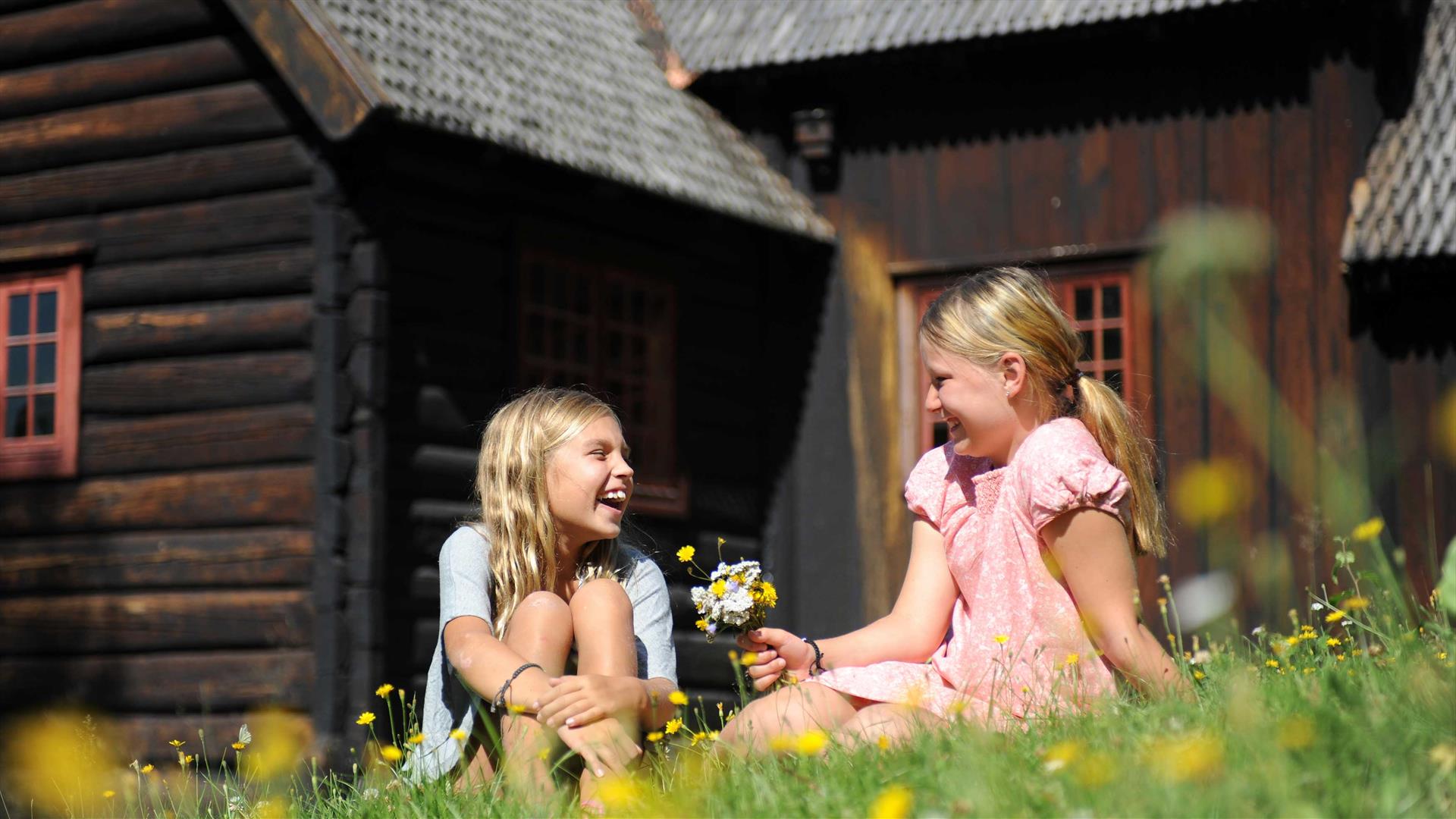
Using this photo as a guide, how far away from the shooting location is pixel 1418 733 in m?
2.47

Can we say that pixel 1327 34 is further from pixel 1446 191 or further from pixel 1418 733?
pixel 1418 733

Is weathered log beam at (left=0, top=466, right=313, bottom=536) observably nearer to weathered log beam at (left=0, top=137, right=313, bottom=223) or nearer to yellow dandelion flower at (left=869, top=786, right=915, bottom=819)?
weathered log beam at (left=0, top=137, right=313, bottom=223)

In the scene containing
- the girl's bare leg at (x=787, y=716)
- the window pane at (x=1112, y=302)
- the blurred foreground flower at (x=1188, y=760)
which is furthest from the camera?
the window pane at (x=1112, y=302)

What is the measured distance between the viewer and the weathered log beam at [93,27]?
7.48 meters

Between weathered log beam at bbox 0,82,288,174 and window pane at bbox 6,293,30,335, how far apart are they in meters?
0.63

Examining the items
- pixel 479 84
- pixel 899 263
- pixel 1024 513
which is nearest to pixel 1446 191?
pixel 899 263

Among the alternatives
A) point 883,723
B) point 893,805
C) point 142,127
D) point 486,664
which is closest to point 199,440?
point 142,127

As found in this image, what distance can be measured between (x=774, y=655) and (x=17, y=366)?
5393 mm

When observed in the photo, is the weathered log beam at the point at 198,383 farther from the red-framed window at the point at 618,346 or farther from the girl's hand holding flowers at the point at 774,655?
the girl's hand holding flowers at the point at 774,655

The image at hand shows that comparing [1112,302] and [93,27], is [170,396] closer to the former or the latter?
[93,27]

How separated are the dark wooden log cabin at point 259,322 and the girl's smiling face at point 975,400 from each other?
361cm

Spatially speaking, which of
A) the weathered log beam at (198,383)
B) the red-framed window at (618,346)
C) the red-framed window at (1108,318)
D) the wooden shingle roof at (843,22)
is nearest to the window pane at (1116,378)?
the red-framed window at (1108,318)

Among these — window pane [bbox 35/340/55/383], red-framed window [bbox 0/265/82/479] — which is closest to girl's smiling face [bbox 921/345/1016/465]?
red-framed window [bbox 0/265/82/479]

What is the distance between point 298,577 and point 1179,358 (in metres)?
4.75
